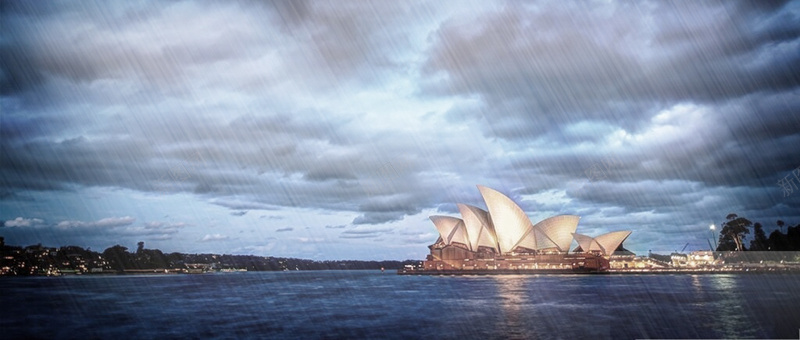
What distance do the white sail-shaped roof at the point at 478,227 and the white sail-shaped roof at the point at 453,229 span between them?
9.16ft

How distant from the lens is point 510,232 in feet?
378

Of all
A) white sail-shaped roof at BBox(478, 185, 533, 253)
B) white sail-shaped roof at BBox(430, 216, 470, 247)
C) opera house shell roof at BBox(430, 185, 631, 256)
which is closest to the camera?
white sail-shaped roof at BBox(478, 185, 533, 253)

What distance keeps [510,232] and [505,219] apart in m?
4.42

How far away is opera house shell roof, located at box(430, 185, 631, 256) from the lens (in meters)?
113

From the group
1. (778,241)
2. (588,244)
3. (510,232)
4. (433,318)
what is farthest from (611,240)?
(433,318)

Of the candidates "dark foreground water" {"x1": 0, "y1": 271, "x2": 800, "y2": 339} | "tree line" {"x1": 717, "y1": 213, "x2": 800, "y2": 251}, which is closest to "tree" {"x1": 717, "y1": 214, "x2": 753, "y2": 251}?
"tree line" {"x1": 717, "y1": 213, "x2": 800, "y2": 251}

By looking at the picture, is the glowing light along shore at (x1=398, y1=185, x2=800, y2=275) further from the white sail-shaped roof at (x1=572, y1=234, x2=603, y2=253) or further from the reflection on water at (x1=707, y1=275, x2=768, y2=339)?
the reflection on water at (x1=707, y1=275, x2=768, y2=339)

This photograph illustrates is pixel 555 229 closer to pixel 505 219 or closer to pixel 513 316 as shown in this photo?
pixel 505 219

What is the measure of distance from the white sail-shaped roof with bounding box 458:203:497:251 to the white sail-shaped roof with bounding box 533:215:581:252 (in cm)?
1024

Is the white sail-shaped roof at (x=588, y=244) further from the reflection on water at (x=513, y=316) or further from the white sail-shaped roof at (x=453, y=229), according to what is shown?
the reflection on water at (x=513, y=316)

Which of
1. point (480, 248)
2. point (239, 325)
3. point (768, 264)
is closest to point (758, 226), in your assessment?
point (768, 264)

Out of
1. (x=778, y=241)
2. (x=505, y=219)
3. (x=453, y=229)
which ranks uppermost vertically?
(x=505, y=219)

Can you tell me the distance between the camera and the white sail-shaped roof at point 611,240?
126875 millimetres

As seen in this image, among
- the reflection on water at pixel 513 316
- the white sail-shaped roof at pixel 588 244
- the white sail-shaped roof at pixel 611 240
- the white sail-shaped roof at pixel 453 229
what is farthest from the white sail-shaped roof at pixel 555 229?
the reflection on water at pixel 513 316
